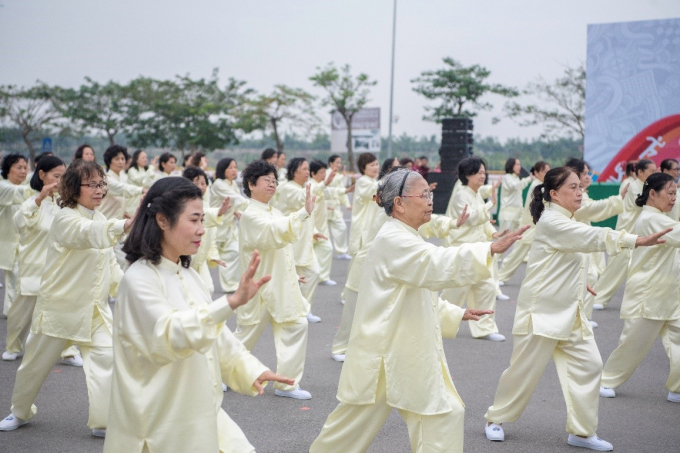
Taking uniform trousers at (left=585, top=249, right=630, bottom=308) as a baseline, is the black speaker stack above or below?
above

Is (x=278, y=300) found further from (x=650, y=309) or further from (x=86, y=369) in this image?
(x=650, y=309)

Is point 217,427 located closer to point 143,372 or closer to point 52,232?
point 143,372

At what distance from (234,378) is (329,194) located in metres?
8.72

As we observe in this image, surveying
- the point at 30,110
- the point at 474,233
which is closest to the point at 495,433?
the point at 474,233

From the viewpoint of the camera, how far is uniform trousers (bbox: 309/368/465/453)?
146 inches

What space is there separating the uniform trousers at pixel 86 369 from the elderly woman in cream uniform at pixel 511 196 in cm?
Result: 938

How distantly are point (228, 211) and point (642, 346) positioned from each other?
6086 mm

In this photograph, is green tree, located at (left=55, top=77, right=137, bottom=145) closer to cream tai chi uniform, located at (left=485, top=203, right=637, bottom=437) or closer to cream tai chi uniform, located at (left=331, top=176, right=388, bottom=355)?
cream tai chi uniform, located at (left=331, top=176, right=388, bottom=355)

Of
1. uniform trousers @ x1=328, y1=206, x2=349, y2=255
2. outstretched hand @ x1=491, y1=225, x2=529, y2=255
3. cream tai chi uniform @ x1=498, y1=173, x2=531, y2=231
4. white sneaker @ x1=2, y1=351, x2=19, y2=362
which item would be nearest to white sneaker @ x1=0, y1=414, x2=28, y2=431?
white sneaker @ x1=2, y1=351, x2=19, y2=362

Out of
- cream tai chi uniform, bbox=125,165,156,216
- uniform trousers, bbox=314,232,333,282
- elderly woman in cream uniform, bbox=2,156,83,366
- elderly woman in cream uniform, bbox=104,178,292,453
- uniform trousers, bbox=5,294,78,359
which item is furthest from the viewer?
cream tai chi uniform, bbox=125,165,156,216

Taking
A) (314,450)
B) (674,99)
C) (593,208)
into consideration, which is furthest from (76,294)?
(674,99)

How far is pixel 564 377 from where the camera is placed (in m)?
4.98

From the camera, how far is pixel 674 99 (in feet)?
52.9

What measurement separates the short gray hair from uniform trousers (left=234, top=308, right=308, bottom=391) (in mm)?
2257
